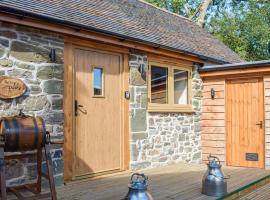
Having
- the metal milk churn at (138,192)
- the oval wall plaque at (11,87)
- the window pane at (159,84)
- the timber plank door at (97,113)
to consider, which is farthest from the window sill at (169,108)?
the metal milk churn at (138,192)

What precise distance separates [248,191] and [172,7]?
17590mm

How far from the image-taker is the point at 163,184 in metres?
6.18

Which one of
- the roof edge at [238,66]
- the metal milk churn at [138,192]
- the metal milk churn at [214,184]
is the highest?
the roof edge at [238,66]

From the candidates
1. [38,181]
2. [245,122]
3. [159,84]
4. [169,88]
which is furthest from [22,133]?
[245,122]

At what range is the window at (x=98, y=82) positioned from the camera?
673 centimetres

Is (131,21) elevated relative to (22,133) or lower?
elevated

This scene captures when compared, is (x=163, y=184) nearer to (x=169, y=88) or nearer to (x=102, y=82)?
(x=102, y=82)

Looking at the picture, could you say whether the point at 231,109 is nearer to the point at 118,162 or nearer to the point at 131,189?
the point at 118,162

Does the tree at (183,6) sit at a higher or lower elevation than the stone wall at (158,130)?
higher

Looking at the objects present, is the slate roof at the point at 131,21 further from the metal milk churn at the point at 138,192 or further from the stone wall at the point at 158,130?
the metal milk churn at the point at 138,192

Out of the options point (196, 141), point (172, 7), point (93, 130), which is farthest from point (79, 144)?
point (172, 7)

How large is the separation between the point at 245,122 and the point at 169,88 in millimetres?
1818

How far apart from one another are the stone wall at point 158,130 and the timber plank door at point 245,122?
2.46 feet

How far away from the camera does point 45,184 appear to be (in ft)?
18.6
